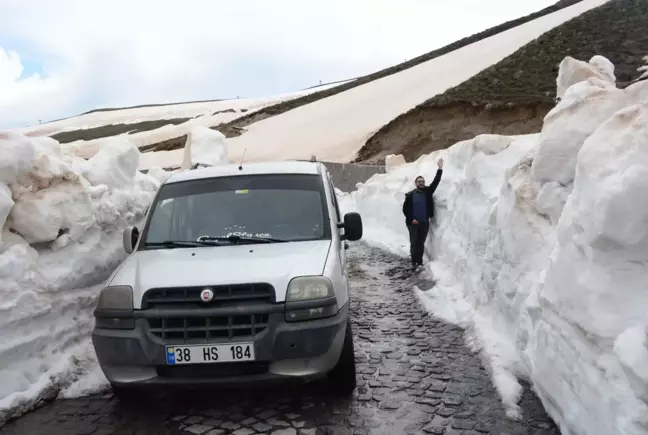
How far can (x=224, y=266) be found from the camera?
4859 mm

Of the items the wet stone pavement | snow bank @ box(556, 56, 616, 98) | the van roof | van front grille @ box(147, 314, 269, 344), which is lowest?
the wet stone pavement

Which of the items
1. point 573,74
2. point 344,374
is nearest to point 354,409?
point 344,374

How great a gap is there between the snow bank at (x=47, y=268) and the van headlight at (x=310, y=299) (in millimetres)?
2155

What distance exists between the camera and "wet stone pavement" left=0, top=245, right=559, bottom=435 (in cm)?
454

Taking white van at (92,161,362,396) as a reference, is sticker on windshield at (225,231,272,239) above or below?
above

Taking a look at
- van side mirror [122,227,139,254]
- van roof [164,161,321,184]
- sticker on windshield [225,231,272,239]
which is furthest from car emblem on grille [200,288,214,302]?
van roof [164,161,321,184]

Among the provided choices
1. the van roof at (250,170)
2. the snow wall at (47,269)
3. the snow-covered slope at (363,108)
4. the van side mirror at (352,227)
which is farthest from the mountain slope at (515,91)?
the snow wall at (47,269)

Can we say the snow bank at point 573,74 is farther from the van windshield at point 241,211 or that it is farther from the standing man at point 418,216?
the van windshield at point 241,211

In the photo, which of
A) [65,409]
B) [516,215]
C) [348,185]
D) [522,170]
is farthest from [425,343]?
[348,185]

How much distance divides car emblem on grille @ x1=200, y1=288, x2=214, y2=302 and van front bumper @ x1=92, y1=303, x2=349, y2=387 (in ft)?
1.02

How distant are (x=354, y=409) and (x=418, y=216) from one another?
6.69m

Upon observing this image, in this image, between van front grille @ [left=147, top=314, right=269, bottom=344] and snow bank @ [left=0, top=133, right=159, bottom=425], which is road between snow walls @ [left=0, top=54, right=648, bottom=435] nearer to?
snow bank @ [left=0, top=133, right=159, bottom=425]

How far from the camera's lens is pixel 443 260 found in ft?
34.3

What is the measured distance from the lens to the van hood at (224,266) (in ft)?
15.3
